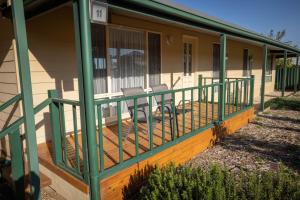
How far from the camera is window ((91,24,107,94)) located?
14.4 ft

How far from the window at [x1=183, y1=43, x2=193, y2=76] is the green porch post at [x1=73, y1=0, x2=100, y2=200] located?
17.1 ft

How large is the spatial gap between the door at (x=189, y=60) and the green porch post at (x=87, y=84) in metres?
5.13

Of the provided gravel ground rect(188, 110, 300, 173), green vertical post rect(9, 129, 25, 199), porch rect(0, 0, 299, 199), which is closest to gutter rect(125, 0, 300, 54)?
porch rect(0, 0, 299, 199)

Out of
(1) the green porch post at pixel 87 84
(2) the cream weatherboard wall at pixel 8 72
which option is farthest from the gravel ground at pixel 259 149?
(2) the cream weatherboard wall at pixel 8 72

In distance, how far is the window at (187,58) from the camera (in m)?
7.11

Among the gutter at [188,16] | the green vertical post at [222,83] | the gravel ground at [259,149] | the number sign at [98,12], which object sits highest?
the gutter at [188,16]

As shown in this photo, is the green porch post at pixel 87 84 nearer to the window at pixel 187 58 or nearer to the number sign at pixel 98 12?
the number sign at pixel 98 12

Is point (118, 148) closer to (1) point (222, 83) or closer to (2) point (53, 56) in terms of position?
(2) point (53, 56)

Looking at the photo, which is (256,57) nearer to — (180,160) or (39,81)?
(180,160)

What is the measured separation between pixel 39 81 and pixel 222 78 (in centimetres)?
338

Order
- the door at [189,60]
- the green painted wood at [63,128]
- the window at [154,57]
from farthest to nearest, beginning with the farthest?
the door at [189,60], the window at [154,57], the green painted wood at [63,128]

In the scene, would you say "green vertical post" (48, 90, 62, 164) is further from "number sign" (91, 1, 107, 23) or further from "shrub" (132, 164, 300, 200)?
"shrub" (132, 164, 300, 200)

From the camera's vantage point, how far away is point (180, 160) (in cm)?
361

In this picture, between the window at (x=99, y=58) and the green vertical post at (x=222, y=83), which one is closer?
the window at (x=99, y=58)
